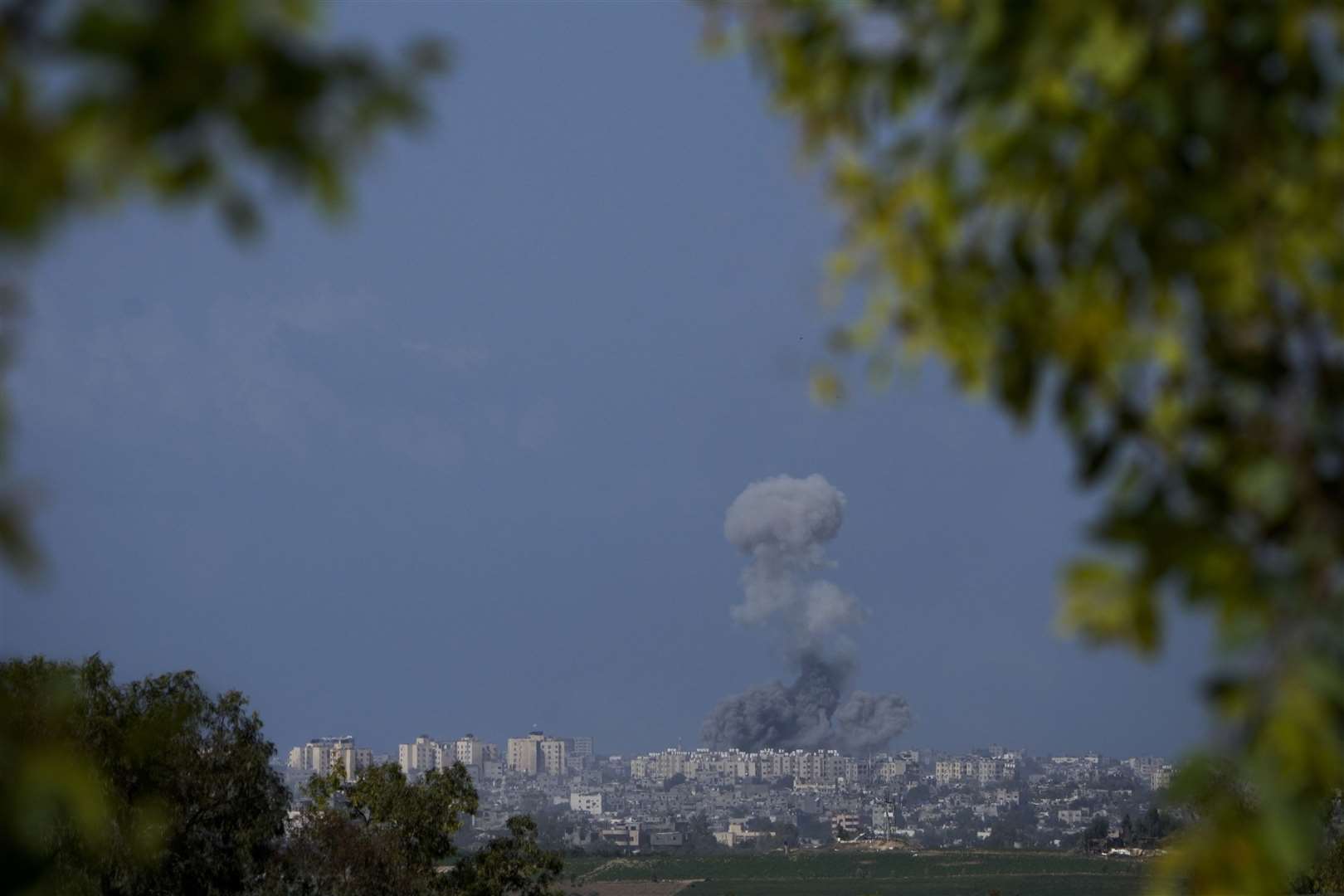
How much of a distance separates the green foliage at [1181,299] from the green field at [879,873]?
83506mm

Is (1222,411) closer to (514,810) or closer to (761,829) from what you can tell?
(761,829)

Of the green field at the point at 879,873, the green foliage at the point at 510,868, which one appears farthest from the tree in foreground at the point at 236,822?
the green field at the point at 879,873

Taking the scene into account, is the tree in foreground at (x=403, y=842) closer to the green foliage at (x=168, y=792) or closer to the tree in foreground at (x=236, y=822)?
the tree in foreground at (x=236, y=822)

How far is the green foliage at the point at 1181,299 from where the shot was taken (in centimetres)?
188

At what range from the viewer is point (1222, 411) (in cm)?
200

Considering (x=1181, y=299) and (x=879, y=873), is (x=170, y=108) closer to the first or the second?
(x=1181, y=299)

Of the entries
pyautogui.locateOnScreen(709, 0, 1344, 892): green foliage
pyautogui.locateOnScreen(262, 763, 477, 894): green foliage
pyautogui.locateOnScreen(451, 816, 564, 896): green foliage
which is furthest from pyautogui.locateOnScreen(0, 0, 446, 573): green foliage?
pyautogui.locateOnScreen(451, 816, 564, 896): green foliage

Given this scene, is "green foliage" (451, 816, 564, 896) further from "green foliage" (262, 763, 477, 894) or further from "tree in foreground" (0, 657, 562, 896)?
"green foliage" (262, 763, 477, 894)

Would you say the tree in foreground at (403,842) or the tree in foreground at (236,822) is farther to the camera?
the tree in foreground at (403,842)

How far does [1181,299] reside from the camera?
2043 millimetres

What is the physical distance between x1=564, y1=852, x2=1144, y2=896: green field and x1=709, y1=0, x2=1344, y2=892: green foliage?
274 feet

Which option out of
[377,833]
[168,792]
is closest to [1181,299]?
[168,792]

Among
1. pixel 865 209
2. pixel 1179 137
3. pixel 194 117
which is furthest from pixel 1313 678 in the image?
pixel 194 117

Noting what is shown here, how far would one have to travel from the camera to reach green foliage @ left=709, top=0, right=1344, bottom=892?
1.88m
